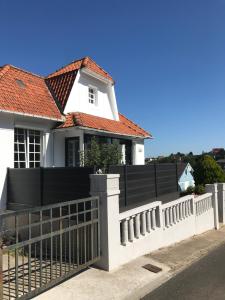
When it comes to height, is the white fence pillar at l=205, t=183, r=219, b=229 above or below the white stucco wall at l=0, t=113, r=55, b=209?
below

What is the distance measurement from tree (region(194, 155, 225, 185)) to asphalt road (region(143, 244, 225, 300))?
36.6 feet

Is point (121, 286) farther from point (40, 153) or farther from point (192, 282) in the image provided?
point (40, 153)

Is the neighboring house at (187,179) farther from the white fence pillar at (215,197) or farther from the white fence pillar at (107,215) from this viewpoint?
the white fence pillar at (107,215)

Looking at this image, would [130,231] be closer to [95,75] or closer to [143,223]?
[143,223]

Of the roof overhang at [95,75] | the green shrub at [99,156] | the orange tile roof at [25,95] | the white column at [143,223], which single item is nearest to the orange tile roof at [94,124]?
the orange tile roof at [25,95]

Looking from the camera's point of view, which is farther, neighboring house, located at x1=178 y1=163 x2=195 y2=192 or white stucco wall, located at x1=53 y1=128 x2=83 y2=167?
neighboring house, located at x1=178 y1=163 x2=195 y2=192

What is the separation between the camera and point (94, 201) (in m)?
6.00

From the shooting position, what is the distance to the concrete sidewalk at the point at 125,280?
16.0ft

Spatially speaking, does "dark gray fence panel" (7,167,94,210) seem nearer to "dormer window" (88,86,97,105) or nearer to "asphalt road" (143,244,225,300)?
"asphalt road" (143,244,225,300)

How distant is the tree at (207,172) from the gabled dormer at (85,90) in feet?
20.2

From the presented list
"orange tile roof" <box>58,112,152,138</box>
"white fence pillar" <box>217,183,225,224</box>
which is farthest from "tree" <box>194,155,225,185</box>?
"white fence pillar" <box>217,183,225,224</box>

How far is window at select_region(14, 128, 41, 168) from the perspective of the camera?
10461 mm

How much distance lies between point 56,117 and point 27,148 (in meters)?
1.61

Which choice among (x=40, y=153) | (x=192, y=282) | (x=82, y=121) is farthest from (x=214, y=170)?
(x=192, y=282)
